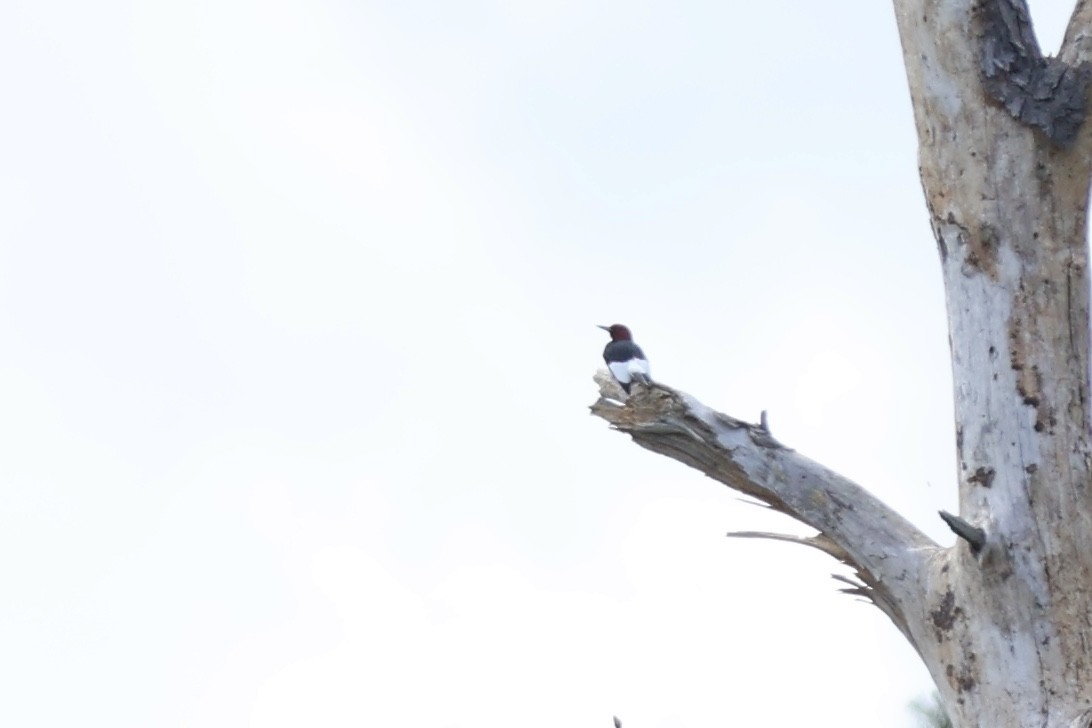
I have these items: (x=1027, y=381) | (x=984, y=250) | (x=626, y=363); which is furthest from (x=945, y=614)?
(x=626, y=363)

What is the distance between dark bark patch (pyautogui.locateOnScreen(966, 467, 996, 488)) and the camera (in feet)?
16.0

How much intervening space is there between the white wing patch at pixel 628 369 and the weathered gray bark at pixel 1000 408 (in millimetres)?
840

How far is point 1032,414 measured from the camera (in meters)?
4.84

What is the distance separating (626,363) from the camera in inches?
263

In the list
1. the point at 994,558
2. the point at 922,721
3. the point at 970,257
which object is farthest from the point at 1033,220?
the point at 922,721

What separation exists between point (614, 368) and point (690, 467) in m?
1.05

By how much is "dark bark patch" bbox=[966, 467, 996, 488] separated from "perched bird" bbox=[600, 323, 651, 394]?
4.36 ft

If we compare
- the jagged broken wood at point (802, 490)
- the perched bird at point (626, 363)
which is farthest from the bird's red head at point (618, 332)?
the jagged broken wood at point (802, 490)

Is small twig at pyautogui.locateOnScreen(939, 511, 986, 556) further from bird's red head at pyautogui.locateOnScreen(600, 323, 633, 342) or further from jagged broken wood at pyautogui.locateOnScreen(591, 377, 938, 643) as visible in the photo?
bird's red head at pyautogui.locateOnScreen(600, 323, 633, 342)

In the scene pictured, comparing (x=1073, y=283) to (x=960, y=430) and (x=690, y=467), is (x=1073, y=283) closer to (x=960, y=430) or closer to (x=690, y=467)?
(x=960, y=430)

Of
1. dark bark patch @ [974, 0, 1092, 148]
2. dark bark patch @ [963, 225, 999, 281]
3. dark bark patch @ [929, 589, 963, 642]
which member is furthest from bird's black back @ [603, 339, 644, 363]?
dark bark patch @ [974, 0, 1092, 148]

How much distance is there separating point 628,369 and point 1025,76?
2150mm

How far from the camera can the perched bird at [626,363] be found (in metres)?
6.15

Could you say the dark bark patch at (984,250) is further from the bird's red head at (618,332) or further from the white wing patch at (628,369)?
the bird's red head at (618,332)
